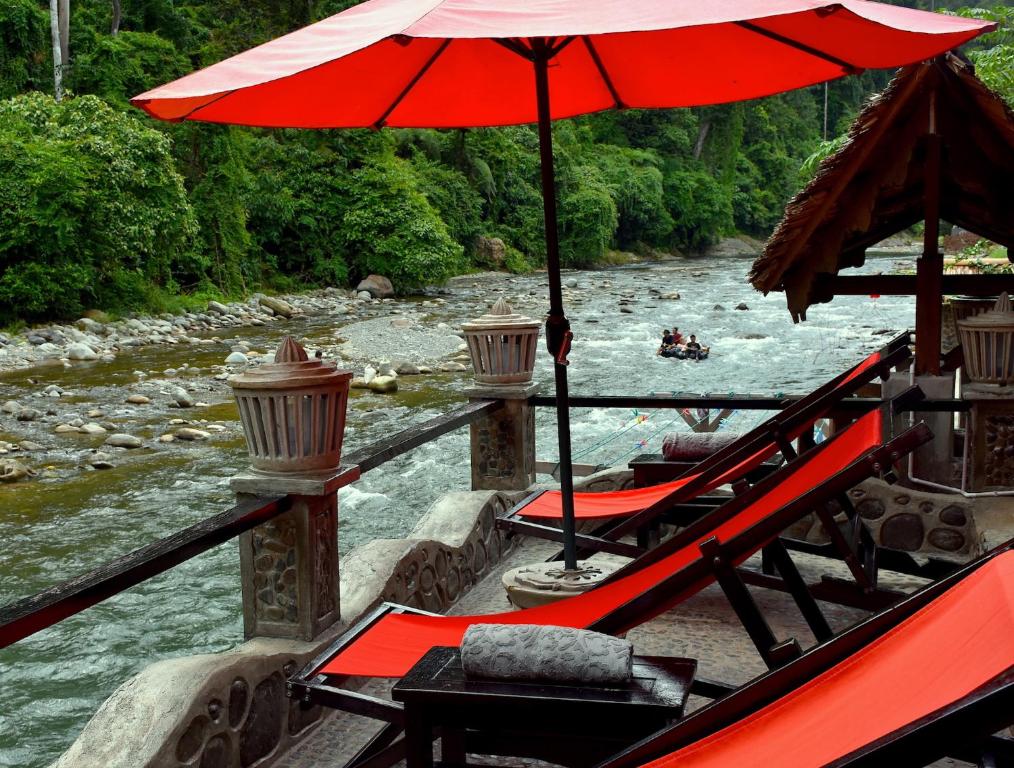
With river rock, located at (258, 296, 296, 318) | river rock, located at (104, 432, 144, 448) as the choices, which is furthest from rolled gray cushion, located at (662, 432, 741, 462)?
river rock, located at (258, 296, 296, 318)

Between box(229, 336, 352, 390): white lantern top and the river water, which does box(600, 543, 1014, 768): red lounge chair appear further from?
the river water

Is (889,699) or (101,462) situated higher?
(889,699)

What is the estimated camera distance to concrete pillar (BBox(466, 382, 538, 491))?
4.58 metres

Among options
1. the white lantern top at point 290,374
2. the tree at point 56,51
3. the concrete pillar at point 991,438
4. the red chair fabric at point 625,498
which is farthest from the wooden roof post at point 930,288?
the tree at point 56,51

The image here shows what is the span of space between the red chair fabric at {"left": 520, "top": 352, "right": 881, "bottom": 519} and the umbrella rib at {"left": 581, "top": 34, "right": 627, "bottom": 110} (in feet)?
4.69

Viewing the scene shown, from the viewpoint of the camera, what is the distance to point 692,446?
4520 millimetres

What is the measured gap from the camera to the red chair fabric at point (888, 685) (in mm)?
1254

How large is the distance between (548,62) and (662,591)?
199 cm

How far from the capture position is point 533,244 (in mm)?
36312

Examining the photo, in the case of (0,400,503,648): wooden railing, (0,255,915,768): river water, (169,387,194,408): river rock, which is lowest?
(0,255,915,768): river water

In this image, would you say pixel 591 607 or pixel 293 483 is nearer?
pixel 591 607

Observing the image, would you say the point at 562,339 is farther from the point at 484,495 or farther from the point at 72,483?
the point at 72,483

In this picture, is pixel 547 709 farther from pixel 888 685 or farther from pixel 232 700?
pixel 232 700

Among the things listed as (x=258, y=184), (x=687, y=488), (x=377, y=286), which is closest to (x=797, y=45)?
(x=687, y=488)
